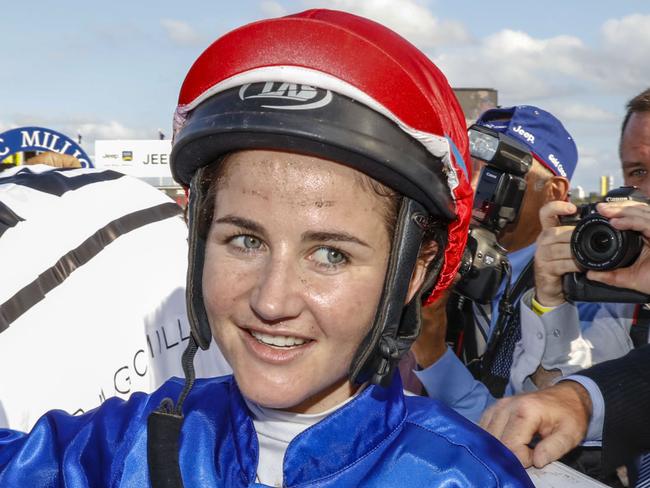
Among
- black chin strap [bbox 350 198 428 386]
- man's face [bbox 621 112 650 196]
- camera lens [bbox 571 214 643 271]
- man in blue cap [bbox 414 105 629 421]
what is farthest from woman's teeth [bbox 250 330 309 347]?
Answer: man's face [bbox 621 112 650 196]

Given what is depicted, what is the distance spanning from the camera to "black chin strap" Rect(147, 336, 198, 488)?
4.86ft

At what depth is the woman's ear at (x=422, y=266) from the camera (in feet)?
5.41

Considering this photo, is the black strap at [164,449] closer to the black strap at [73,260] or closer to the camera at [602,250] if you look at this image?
the black strap at [73,260]

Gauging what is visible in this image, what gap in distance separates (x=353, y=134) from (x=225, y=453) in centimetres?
68

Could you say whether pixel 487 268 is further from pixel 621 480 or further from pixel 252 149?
pixel 252 149

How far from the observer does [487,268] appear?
9.05 ft

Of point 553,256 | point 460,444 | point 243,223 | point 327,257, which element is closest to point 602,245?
point 553,256

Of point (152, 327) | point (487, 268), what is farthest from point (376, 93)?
point (487, 268)

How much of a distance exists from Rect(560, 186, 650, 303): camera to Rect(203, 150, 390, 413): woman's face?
1.10m

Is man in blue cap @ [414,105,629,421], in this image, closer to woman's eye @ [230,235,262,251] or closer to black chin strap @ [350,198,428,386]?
black chin strap @ [350,198,428,386]

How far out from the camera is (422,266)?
1.69 meters

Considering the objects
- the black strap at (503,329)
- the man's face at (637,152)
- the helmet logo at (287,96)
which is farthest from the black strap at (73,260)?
the man's face at (637,152)

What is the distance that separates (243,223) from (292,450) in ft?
1.45

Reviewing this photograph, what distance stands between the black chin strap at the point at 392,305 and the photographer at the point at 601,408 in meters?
0.38
